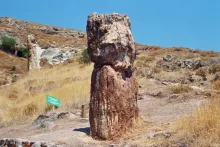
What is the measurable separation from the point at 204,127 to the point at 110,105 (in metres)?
2.06

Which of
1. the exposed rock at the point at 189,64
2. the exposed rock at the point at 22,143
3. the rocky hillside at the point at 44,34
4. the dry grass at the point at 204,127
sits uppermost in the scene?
the rocky hillside at the point at 44,34

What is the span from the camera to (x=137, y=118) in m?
8.82

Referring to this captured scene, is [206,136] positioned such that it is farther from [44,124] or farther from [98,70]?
[44,124]

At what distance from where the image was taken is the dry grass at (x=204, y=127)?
→ 6.53 m

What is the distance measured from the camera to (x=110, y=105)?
834cm

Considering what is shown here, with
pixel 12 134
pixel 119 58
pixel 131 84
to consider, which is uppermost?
pixel 119 58

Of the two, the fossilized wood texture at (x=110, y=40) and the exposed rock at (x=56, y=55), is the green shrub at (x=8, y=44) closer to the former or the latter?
the exposed rock at (x=56, y=55)

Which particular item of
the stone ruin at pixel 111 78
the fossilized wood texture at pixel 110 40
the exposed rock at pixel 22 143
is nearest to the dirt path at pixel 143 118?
the exposed rock at pixel 22 143

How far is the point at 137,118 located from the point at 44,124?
348 cm

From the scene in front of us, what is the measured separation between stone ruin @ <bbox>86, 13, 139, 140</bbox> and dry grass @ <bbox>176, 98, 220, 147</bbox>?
1.22 meters

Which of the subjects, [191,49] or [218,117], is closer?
[218,117]

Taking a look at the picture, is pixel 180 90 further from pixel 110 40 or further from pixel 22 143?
pixel 22 143

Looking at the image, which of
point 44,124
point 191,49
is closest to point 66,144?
point 44,124

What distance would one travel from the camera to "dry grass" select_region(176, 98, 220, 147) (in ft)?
21.4
